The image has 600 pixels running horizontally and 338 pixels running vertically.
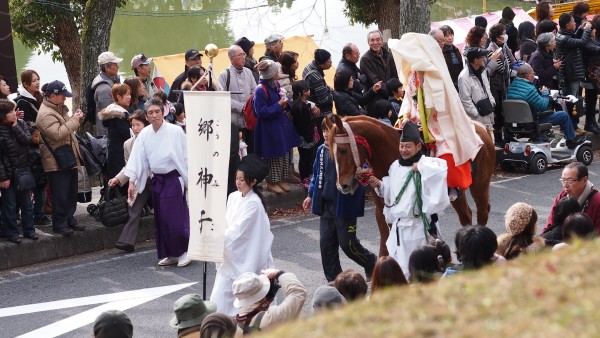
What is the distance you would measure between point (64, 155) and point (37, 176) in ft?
1.29

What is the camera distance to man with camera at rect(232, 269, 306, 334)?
7277 mm

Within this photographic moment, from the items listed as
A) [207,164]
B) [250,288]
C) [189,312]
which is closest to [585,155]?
[207,164]

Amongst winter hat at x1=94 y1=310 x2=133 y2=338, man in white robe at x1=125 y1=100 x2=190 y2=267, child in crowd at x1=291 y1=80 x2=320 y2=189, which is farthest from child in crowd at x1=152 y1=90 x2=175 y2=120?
A: winter hat at x1=94 y1=310 x2=133 y2=338

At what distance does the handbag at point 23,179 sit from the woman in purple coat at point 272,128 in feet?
10.0

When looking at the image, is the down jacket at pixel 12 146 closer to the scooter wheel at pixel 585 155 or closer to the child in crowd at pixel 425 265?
the child in crowd at pixel 425 265

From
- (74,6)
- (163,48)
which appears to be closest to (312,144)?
(74,6)

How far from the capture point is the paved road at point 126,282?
9359mm

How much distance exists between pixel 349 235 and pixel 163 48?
25.3 meters

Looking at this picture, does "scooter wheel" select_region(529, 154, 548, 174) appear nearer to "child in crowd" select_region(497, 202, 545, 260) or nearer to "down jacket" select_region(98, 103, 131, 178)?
"down jacket" select_region(98, 103, 131, 178)

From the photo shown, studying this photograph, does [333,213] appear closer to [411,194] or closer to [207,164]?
[411,194]

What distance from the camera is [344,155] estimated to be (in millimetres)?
9148

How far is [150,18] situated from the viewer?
37.6m

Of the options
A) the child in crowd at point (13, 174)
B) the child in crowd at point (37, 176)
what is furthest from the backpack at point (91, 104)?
→ the child in crowd at point (13, 174)

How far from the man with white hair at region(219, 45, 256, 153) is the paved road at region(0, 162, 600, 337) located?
142 cm
